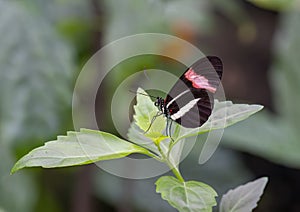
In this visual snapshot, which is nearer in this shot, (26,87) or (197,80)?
(197,80)

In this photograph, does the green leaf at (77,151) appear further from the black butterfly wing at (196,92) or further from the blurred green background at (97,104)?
the blurred green background at (97,104)

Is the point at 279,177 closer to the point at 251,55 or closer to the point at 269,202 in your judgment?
the point at 269,202

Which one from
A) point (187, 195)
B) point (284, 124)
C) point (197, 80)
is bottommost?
point (284, 124)

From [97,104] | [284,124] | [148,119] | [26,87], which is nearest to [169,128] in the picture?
[148,119]

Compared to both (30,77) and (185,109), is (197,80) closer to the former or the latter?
(185,109)

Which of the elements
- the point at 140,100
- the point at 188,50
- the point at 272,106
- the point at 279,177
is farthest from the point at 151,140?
the point at 272,106

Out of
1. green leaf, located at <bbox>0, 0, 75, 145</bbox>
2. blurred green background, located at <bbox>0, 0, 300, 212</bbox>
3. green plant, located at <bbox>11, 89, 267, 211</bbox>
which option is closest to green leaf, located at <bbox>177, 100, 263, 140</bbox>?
green plant, located at <bbox>11, 89, 267, 211</bbox>
